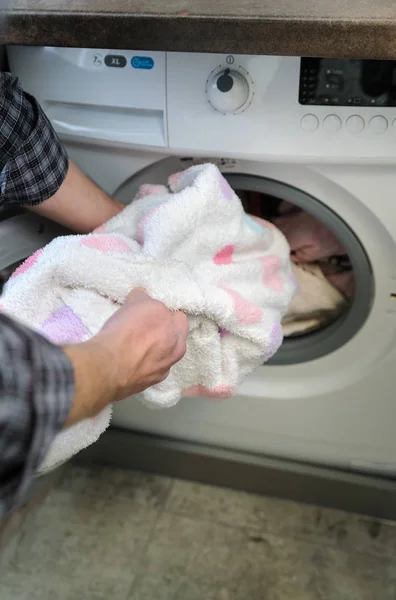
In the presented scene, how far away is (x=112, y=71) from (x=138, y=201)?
0.17 meters

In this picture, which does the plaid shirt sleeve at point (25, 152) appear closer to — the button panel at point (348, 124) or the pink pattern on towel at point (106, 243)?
the pink pattern on towel at point (106, 243)

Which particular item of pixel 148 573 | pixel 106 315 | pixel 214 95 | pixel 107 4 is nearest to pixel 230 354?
pixel 106 315

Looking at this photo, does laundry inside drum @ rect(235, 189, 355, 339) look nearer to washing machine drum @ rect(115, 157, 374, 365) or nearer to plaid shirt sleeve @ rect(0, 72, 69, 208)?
washing machine drum @ rect(115, 157, 374, 365)

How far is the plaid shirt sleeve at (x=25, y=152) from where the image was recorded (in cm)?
70

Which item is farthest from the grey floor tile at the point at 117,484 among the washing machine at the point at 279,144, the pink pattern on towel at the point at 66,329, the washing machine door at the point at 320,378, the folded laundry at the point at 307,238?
the pink pattern on towel at the point at 66,329

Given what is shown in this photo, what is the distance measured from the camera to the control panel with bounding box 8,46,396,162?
0.72 metres

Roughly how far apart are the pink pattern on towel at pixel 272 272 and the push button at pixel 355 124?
20 cm

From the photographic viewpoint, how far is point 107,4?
0.68 meters

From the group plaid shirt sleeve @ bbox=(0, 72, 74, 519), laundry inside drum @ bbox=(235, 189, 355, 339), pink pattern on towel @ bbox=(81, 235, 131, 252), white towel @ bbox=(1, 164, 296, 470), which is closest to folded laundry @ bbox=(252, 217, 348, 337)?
laundry inside drum @ bbox=(235, 189, 355, 339)

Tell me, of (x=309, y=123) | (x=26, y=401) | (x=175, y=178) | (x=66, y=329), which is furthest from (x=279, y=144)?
(x=26, y=401)

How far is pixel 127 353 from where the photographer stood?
510 mm

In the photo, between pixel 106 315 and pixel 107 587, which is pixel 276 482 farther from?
pixel 106 315

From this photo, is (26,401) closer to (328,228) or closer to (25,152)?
(25,152)

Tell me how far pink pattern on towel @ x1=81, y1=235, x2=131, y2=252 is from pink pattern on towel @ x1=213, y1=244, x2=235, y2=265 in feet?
0.41
